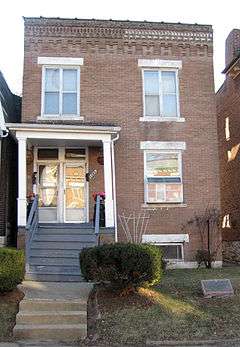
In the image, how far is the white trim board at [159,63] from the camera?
1807 centimetres

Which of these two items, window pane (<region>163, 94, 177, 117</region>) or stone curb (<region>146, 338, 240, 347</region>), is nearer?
stone curb (<region>146, 338, 240, 347</region>)

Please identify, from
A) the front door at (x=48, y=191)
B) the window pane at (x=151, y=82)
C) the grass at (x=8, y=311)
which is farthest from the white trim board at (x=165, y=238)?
the grass at (x=8, y=311)

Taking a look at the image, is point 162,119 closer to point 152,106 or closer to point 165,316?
point 152,106

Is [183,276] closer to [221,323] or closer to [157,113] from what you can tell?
[221,323]

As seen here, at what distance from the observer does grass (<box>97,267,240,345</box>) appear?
8859mm

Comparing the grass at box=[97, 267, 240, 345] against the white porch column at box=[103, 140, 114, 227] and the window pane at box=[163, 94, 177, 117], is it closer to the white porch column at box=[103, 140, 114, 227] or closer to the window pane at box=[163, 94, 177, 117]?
the white porch column at box=[103, 140, 114, 227]

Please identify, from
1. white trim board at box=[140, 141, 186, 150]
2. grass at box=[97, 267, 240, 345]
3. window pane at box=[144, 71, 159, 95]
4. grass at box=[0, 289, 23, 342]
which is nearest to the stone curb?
grass at box=[97, 267, 240, 345]

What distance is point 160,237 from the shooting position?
17.0 metres

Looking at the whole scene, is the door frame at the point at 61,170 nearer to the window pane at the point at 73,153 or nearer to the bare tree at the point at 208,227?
the window pane at the point at 73,153

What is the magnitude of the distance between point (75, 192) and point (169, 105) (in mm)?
4564

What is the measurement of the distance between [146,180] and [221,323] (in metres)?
Answer: 8.50

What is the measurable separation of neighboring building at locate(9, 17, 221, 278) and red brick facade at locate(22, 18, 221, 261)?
3 centimetres

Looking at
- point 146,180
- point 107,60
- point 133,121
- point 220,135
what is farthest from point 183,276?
point 220,135

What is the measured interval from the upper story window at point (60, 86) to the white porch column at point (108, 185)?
2.17 meters
